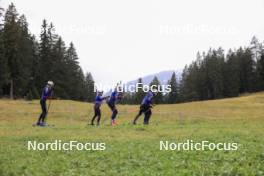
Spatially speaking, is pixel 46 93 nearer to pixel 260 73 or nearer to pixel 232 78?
pixel 260 73

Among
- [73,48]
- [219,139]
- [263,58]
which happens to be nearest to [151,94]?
[219,139]

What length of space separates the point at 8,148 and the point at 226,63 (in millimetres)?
105709

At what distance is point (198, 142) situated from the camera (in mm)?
17969

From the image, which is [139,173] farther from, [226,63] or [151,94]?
[226,63]

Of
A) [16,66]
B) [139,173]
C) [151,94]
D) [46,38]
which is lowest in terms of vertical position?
[139,173]

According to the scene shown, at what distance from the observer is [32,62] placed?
81.4 m
